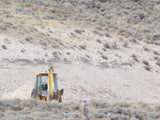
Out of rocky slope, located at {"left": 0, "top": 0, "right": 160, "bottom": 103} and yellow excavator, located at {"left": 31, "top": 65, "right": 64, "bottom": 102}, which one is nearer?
yellow excavator, located at {"left": 31, "top": 65, "right": 64, "bottom": 102}

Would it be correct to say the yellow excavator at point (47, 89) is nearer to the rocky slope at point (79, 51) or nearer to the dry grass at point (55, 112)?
the dry grass at point (55, 112)

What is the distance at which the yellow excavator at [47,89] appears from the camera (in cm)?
1260

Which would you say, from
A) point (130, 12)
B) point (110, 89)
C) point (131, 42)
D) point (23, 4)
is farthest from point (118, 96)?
point (130, 12)

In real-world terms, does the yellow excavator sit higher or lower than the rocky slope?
lower

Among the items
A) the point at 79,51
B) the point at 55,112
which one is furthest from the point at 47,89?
the point at 79,51

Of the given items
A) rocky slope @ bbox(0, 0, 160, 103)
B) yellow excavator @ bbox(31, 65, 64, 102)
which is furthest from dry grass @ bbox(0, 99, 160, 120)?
rocky slope @ bbox(0, 0, 160, 103)

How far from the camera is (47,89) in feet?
43.8

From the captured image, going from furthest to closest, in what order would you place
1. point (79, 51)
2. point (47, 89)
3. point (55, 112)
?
point (79, 51) → point (47, 89) → point (55, 112)

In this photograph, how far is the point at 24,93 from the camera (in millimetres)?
17266

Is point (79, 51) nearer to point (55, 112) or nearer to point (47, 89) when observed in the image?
point (47, 89)

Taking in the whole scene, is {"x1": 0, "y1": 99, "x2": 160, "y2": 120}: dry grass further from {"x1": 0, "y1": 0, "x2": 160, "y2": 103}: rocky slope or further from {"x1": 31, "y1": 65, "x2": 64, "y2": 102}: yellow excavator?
{"x1": 0, "y1": 0, "x2": 160, "y2": 103}: rocky slope

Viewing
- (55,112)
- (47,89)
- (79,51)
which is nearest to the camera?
(55,112)

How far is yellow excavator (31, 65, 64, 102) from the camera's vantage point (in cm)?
1260

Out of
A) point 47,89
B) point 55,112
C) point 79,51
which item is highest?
point 79,51
